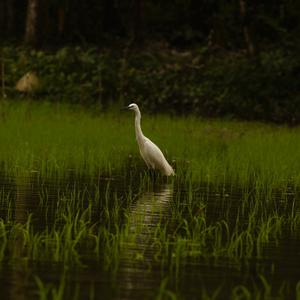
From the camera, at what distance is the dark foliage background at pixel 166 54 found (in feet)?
104

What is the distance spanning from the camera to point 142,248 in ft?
32.5

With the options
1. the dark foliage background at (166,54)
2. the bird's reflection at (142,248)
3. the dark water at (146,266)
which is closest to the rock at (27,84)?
the dark foliage background at (166,54)

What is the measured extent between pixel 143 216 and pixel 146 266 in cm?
278

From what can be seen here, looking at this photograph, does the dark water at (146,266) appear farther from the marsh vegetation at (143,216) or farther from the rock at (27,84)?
the rock at (27,84)

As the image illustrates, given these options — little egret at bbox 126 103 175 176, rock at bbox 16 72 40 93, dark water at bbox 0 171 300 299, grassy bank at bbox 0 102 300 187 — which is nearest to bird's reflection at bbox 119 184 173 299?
dark water at bbox 0 171 300 299

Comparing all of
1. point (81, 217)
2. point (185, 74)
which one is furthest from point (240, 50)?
point (81, 217)

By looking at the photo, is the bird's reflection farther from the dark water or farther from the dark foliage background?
the dark foliage background

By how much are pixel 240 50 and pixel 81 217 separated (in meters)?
26.0

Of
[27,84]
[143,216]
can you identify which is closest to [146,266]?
[143,216]

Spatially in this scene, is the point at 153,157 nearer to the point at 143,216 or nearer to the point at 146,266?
the point at 143,216

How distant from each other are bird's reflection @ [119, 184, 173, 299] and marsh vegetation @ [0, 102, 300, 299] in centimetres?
1

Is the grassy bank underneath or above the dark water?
above

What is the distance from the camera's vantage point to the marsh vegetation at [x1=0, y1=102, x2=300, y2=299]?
8.55 metres

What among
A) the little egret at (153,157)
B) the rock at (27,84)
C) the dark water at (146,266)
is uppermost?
the rock at (27,84)
